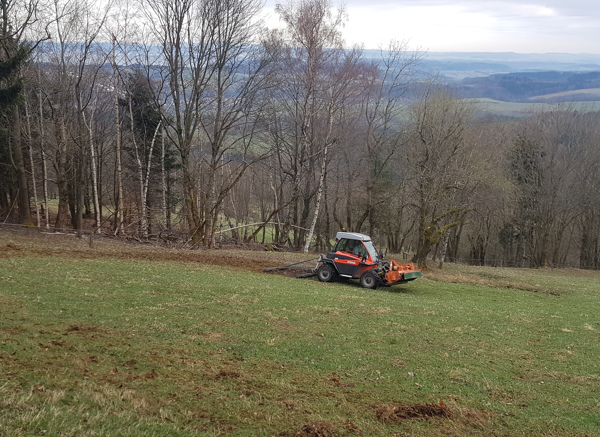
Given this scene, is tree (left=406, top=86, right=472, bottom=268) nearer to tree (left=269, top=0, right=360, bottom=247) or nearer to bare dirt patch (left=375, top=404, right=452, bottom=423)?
tree (left=269, top=0, right=360, bottom=247)

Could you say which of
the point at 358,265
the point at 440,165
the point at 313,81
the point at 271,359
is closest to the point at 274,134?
the point at 313,81

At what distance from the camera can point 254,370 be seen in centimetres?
945

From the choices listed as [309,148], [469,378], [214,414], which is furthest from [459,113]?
[214,414]

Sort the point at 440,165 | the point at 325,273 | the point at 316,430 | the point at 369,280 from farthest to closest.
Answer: the point at 440,165 < the point at 325,273 < the point at 369,280 < the point at 316,430

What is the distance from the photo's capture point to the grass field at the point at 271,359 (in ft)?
23.2

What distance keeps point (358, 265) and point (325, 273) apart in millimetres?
1708

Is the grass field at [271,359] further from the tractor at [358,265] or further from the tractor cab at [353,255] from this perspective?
the tractor cab at [353,255]

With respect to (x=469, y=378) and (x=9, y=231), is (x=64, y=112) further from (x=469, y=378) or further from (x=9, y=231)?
(x=469, y=378)

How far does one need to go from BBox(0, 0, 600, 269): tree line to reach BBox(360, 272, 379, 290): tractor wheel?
11.3 metres

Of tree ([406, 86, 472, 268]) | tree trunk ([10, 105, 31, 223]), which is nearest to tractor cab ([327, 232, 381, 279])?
tree ([406, 86, 472, 268])

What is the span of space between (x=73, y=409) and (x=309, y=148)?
34.7 meters

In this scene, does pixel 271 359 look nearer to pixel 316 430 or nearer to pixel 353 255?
pixel 316 430

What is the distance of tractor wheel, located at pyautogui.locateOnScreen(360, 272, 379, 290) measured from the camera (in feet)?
69.2

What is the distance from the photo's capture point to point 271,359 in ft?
33.6
